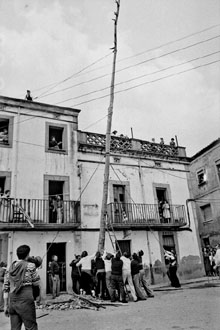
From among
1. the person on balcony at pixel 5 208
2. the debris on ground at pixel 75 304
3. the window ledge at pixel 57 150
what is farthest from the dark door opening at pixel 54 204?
the debris on ground at pixel 75 304

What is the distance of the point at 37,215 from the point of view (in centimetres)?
1423

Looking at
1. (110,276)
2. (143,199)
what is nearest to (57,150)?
(143,199)

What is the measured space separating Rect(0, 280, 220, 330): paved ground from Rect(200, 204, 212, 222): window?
14126 mm

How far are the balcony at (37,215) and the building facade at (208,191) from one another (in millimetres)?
9677

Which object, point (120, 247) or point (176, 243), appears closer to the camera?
point (120, 247)

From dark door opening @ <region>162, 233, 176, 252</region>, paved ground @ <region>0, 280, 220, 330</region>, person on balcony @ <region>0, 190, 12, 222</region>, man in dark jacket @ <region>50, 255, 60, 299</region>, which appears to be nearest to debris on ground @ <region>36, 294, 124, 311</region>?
paved ground @ <region>0, 280, 220, 330</region>

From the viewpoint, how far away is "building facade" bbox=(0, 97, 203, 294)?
14.0 meters

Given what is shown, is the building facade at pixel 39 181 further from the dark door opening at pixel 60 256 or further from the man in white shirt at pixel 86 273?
the man in white shirt at pixel 86 273

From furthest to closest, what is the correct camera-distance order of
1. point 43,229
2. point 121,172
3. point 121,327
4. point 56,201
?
point 121,172 < point 56,201 < point 43,229 < point 121,327

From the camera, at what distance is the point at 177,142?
66.1 ft

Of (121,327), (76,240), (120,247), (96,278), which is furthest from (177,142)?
(121,327)

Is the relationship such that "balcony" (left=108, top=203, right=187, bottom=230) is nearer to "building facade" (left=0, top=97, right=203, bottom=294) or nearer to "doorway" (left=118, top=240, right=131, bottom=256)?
"building facade" (left=0, top=97, right=203, bottom=294)

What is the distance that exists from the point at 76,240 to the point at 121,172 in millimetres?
4687

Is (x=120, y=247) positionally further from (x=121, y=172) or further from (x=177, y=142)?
(x=177, y=142)
